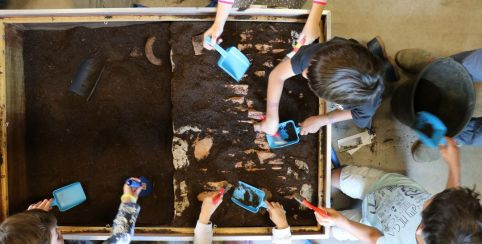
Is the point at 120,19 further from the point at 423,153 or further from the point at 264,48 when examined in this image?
the point at 423,153

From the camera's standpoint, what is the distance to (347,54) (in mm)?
1234

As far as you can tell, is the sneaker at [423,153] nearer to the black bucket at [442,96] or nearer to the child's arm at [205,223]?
the black bucket at [442,96]

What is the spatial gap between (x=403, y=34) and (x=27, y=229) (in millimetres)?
2053

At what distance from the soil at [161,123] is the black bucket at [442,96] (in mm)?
432

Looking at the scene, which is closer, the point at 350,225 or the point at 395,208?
the point at 395,208

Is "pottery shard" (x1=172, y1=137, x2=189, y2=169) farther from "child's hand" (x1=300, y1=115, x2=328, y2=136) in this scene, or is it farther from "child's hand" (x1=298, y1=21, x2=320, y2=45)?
"child's hand" (x1=298, y1=21, x2=320, y2=45)

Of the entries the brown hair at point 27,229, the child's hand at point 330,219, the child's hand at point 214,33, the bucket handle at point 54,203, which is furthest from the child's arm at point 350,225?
the bucket handle at point 54,203

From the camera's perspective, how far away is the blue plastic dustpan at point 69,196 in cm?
172

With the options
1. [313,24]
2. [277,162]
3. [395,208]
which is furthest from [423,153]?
[313,24]

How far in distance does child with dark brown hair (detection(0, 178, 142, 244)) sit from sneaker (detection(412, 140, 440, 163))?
1.48 m

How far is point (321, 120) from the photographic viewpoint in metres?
1.64

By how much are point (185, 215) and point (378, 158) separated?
3.66ft

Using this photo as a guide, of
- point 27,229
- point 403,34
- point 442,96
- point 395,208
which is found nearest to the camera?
point 27,229

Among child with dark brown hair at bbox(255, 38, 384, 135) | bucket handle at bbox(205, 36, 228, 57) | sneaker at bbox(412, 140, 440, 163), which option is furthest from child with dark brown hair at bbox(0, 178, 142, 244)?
sneaker at bbox(412, 140, 440, 163)
